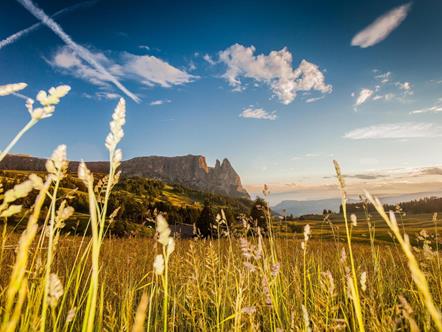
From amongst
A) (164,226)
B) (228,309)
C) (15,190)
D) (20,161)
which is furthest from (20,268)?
(20,161)

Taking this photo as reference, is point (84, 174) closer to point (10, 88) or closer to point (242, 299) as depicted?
point (10, 88)

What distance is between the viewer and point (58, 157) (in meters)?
0.95

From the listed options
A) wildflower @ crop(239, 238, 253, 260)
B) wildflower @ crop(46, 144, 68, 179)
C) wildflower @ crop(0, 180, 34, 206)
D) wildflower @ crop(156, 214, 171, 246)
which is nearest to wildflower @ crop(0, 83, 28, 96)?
wildflower @ crop(46, 144, 68, 179)

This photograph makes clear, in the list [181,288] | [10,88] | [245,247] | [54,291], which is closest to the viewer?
[10,88]

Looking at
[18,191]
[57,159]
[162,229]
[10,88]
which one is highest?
[10,88]

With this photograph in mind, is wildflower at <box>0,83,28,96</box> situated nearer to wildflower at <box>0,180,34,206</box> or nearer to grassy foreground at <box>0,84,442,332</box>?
grassy foreground at <box>0,84,442,332</box>

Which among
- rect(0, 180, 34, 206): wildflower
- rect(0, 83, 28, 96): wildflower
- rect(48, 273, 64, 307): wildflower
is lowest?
rect(48, 273, 64, 307): wildflower

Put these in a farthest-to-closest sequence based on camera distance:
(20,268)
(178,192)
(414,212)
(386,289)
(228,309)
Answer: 1. (178,192)
2. (414,212)
3. (386,289)
4. (228,309)
5. (20,268)

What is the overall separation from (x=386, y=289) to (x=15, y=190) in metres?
6.47

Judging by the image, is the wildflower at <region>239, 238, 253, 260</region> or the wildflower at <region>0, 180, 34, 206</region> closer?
the wildflower at <region>0, 180, 34, 206</region>

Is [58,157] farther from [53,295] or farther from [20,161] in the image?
[20,161]

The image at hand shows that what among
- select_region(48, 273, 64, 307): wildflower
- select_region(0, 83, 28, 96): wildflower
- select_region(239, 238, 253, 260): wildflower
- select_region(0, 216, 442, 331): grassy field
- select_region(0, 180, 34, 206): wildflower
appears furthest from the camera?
select_region(239, 238, 253, 260): wildflower

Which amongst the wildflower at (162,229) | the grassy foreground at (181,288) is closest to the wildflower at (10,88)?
the grassy foreground at (181,288)

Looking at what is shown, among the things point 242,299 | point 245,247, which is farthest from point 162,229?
point 245,247
